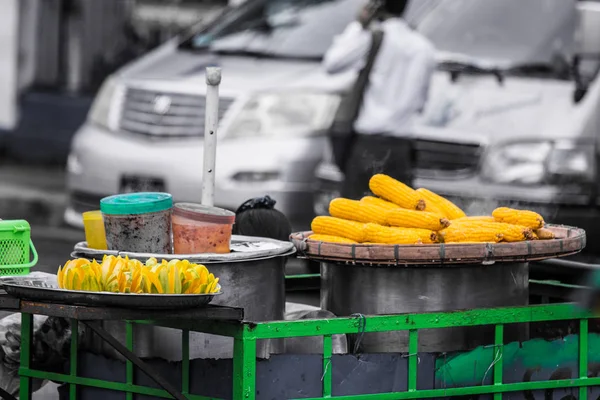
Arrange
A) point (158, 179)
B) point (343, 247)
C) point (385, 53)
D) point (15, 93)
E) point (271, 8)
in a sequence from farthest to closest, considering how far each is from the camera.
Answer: point (15, 93), point (271, 8), point (158, 179), point (385, 53), point (343, 247)

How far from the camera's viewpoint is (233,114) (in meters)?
8.59

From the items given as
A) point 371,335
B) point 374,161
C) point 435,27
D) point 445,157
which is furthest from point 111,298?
point 435,27

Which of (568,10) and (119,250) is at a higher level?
(568,10)

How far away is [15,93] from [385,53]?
1039 cm

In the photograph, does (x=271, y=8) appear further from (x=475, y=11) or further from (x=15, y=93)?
(x=15, y=93)

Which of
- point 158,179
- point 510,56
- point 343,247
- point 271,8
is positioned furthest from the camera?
point 271,8

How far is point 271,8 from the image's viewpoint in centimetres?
961

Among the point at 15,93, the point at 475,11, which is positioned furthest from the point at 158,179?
the point at 15,93

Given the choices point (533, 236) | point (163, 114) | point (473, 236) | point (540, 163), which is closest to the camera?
point (473, 236)

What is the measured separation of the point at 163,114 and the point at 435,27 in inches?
75.1

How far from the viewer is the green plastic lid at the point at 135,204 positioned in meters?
3.97

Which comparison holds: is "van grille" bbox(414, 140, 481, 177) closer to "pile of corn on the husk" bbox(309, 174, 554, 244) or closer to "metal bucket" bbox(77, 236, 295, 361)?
"pile of corn on the husk" bbox(309, 174, 554, 244)

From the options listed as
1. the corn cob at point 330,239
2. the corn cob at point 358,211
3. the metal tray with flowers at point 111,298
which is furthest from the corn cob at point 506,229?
the metal tray with flowers at point 111,298

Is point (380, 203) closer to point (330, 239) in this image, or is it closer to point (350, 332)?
point (330, 239)
